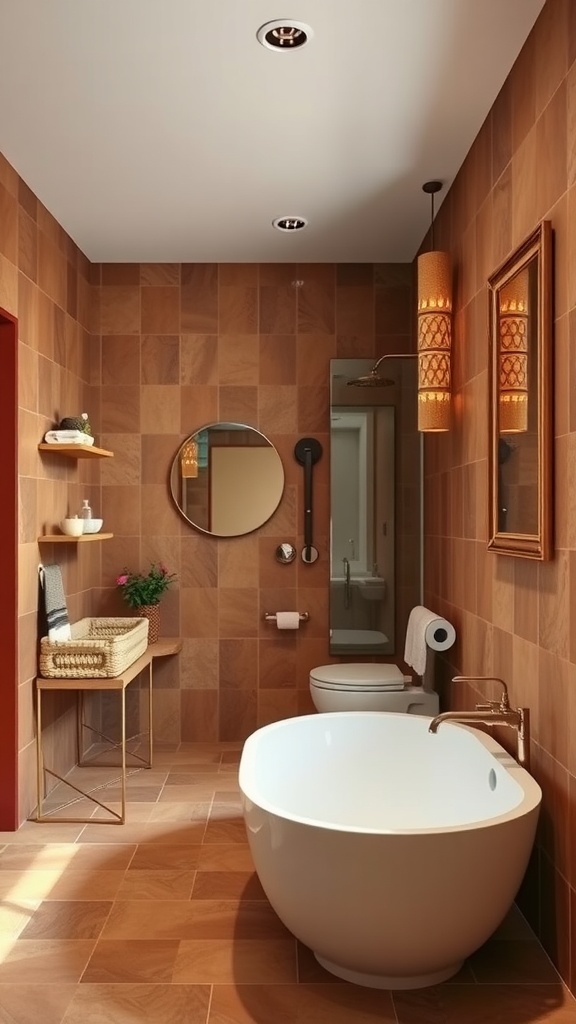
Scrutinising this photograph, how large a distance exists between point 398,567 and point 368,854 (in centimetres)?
251

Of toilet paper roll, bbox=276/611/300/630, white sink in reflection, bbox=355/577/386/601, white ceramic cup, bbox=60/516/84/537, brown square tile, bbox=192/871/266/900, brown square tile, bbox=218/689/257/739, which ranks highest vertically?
white ceramic cup, bbox=60/516/84/537

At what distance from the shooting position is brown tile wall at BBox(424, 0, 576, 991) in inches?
83.0

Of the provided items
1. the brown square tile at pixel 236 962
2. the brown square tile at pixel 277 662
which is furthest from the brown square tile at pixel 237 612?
the brown square tile at pixel 236 962

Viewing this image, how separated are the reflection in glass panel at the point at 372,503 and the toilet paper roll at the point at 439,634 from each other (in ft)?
2.87

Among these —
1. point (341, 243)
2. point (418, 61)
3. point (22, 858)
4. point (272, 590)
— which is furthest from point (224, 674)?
point (418, 61)

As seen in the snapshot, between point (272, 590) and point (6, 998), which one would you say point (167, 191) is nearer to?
point (272, 590)

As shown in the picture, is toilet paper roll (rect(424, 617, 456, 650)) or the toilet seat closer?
toilet paper roll (rect(424, 617, 456, 650))

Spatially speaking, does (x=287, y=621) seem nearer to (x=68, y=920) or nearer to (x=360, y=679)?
(x=360, y=679)

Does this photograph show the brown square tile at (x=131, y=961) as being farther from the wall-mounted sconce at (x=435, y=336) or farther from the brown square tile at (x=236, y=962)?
the wall-mounted sconce at (x=435, y=336)

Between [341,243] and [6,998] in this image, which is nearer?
[6,998]

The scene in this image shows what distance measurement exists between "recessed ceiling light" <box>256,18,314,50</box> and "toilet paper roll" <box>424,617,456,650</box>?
2160mm

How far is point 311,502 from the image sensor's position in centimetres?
443

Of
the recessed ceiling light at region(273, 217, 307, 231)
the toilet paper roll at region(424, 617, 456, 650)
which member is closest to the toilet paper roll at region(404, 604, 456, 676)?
the toilet paper roll at region(424, 617, 456, 650)

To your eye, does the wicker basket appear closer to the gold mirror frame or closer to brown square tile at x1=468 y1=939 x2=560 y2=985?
the gold mirror frame
